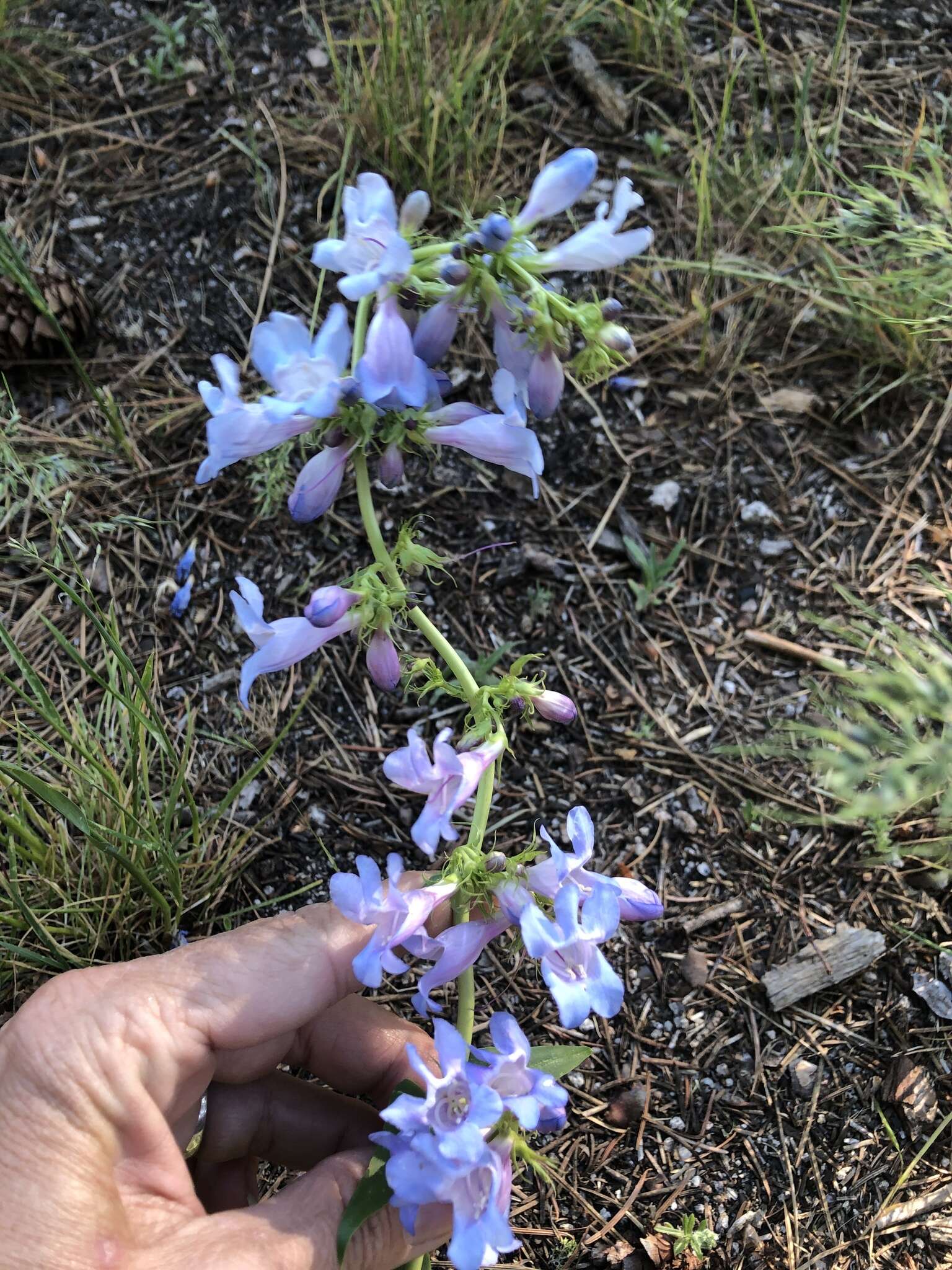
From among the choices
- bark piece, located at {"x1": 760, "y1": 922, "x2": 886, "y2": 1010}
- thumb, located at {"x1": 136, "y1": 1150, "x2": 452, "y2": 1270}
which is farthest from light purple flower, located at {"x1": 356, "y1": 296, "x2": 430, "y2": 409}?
bark piece, located at {"x1": 760, "y1": 922, "x2": 886, "y2": 1010}

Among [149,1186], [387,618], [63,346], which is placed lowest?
[149,1186]

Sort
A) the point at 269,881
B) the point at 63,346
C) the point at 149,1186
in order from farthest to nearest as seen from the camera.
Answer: the point at 63,346, the point at 269,881, the point at 149,1186

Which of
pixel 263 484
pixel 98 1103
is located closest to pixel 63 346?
pixel 263 484

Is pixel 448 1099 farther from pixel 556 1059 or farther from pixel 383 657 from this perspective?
pixel 383 657

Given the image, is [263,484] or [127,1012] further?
[263,484]

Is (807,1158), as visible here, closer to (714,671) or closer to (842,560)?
(714,671)

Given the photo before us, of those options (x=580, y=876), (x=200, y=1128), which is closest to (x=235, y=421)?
(x=580, y=876)

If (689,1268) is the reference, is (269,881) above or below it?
above
